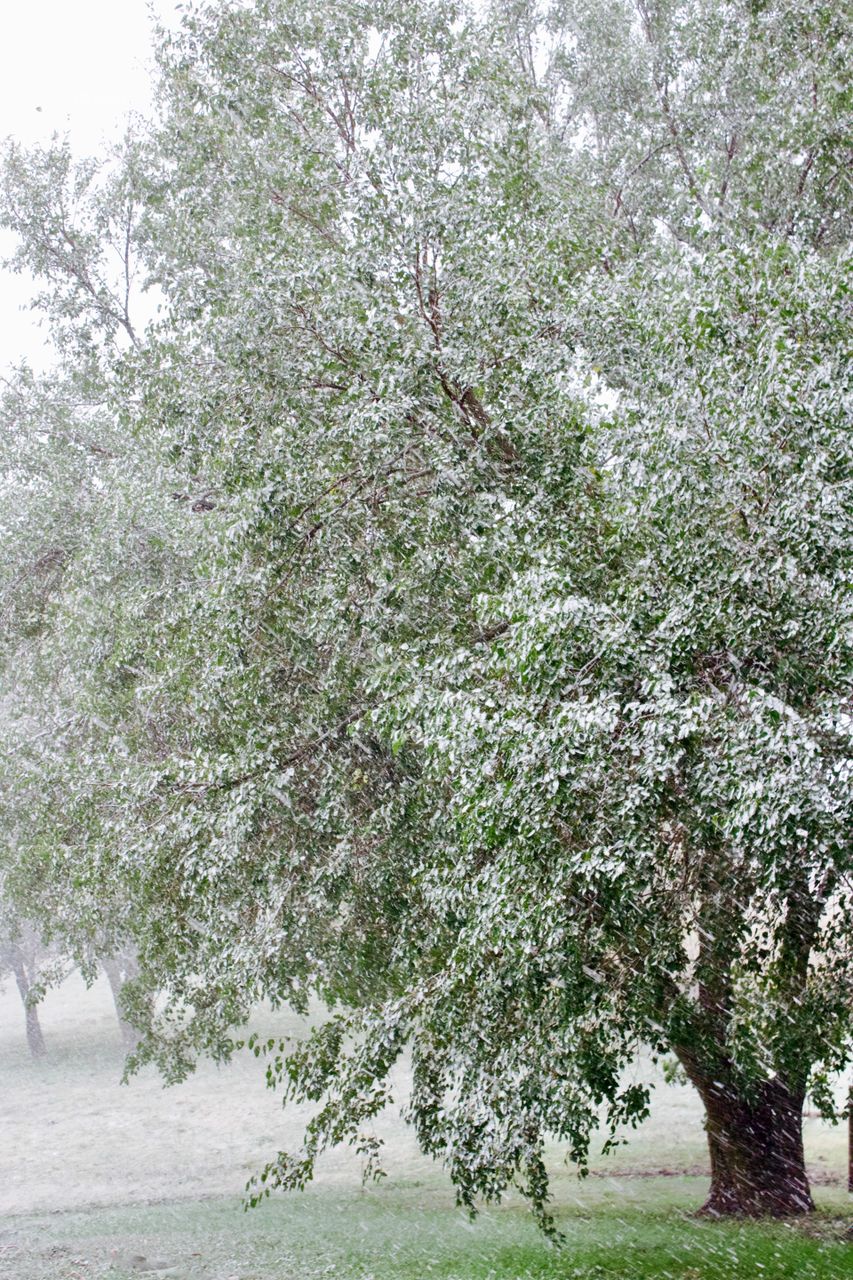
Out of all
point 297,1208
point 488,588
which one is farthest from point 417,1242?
point 488,588

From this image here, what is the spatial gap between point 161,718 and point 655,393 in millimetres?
7463

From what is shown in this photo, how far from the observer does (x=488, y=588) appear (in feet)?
32.2

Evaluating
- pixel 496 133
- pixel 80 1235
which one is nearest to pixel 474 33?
pixel 496 133

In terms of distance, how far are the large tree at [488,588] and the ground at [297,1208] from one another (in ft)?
5.79

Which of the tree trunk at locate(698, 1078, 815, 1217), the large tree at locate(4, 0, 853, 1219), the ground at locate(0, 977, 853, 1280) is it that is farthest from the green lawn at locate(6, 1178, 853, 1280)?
the large tree at locate(4, 0, 853, 1219)

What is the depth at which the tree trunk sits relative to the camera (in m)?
13.0

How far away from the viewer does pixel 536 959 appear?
7.43 meters

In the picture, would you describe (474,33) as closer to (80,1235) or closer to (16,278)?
(16,278)

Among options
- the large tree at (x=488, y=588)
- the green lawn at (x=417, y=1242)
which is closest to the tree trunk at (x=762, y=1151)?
the large tree at (x=488, y=588)

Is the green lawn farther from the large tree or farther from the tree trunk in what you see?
the large tree

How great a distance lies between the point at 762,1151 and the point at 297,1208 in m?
9.01

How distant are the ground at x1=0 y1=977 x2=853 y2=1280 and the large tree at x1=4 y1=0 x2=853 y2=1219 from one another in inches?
69.5

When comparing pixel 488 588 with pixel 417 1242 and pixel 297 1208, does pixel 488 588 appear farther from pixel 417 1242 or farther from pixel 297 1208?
pixel 297 1208

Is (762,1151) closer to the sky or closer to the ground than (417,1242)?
closer to the sky
